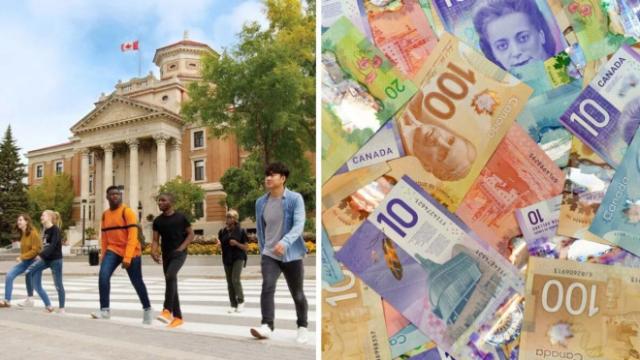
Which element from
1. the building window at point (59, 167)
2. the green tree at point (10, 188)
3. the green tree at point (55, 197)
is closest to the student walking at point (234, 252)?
the green tree at point (10, 188)

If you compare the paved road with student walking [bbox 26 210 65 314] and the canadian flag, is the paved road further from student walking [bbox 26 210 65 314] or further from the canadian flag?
the canadian flag

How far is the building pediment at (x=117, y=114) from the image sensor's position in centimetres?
5434

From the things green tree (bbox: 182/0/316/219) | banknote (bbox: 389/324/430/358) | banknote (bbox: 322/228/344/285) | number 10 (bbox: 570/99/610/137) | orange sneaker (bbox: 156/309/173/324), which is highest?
green tree (bbox: 182/0/316/219)

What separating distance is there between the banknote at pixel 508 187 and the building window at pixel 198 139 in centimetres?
5546

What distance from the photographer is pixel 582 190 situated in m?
2.05

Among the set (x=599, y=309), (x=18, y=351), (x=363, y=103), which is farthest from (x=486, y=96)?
(x=18, y=351)

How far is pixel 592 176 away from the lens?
2051 mm

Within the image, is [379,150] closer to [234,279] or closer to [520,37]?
[520,37]

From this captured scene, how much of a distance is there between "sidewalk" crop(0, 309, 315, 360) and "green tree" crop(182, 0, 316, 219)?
46.9ft

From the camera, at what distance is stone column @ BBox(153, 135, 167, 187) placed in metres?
54.4

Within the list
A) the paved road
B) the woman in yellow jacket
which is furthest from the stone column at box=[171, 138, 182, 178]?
the woman in yellow jacket

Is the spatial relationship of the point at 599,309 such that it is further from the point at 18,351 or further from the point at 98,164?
the point at 98,164

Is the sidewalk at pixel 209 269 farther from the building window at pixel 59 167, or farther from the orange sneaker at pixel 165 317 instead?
the building window at pixel 59 167

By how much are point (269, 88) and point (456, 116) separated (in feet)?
60.8
